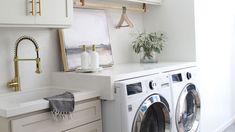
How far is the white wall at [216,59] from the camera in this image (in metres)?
3.31

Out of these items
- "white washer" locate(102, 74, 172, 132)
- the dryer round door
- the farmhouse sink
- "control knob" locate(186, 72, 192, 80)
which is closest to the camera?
the farmhouse sink

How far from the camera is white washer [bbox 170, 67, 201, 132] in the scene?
2.66 metres

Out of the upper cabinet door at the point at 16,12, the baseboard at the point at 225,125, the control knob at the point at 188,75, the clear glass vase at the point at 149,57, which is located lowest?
the baseboard at the point at 225,125

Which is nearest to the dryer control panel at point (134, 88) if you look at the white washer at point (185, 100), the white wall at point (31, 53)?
the white washer at point (185, 100)

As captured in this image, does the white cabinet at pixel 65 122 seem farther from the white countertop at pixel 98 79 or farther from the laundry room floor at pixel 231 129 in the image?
the laundry room floor at pixel 231 129

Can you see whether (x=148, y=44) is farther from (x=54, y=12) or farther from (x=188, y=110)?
(x=54, y=12)

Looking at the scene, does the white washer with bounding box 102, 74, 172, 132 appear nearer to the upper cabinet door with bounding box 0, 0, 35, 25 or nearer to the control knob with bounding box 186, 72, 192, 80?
the control knob with bounding box 186, 72, 192, 80

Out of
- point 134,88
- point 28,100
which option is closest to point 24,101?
point 28,100

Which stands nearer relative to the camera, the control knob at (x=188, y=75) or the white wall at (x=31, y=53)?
the white wall at (x=31, y=53)

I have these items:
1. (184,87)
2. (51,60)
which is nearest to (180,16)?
(184,87)

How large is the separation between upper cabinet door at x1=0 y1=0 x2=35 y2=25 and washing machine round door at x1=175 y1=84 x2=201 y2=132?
61.0 inches

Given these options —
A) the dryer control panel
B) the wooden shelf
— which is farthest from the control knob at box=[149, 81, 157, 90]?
the wooden shelf

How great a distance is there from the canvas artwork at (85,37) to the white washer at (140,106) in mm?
570

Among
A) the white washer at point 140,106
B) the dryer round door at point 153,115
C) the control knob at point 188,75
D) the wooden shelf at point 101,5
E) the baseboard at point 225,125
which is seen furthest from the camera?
the baseboard at point 225,125
